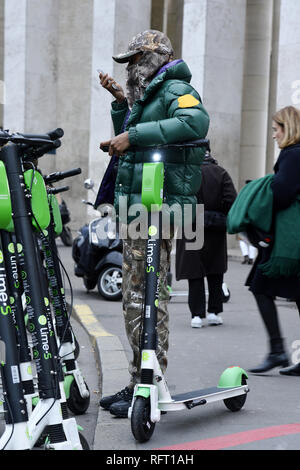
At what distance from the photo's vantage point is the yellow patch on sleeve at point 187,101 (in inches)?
172

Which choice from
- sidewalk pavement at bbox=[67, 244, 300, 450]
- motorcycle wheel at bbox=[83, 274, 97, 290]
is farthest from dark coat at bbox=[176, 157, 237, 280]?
motorcycle wheel at bbox=[83, 274, 97, 290]

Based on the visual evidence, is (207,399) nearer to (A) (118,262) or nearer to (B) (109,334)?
(B) (109,334)

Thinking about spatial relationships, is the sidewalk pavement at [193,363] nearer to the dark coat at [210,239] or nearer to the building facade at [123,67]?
the dark coat at [210,239]

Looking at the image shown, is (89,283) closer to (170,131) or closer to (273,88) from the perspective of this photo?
(170,131)

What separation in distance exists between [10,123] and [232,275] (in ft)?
32.7

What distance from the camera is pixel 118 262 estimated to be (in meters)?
10.4

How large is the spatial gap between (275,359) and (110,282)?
4.81m

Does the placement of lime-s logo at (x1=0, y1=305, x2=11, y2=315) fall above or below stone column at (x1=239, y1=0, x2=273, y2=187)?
below

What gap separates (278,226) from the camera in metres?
5.86

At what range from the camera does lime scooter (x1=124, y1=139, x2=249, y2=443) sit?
407 centimetres

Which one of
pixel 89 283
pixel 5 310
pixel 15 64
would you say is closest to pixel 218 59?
pixel 15 64

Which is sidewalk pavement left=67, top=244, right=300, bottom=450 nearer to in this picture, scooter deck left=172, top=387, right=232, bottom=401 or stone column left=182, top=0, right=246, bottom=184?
scooter deck left=172, top=387, right=232, bottom=401

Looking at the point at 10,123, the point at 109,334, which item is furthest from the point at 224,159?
the point at 109,334

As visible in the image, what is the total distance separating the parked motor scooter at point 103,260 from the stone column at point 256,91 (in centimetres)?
1511
